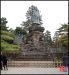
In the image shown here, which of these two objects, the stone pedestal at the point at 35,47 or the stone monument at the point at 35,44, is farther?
the stone monument at the point at 35,44

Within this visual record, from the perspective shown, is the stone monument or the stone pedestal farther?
the stone monument

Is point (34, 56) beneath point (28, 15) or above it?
beneath

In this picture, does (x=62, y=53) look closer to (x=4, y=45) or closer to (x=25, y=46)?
(x=25, y=46)

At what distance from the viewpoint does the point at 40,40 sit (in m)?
58.4

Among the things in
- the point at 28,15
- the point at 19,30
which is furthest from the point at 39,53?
the point at 28,15

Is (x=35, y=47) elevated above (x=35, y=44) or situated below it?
below

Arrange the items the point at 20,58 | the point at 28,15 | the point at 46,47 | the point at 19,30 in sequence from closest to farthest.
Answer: the point at 20,58
the point at 46,47
the point at 19,30
the point at 28,15

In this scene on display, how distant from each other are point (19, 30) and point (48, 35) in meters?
14.9

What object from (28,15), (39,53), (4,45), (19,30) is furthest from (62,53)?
(28,15)

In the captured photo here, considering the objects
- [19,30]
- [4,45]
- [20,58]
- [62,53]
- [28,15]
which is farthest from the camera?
[28,15]

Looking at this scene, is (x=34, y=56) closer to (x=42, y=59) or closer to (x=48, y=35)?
(x=42, y=59)

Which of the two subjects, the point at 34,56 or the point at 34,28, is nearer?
the point at 34,56

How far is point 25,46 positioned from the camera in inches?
2217

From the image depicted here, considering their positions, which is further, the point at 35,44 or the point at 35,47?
the point at 35,44
